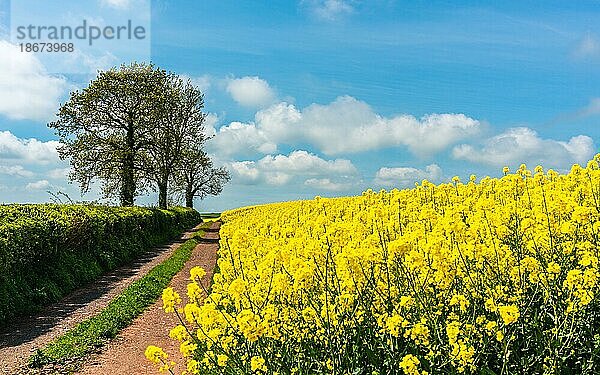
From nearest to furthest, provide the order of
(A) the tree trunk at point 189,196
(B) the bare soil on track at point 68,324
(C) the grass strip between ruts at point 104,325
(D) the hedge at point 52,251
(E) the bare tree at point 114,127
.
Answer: (B) the bare soil on track at point 68,324 < (C) the grass strip between ruts at point 104,325 < (D) the hedge at point 52,251 < (E) the bare tree at point 114,127 < (A) the tree trunk at point 189,196

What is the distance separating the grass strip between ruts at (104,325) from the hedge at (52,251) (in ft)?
4.97

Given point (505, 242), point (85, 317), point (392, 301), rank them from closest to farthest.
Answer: point (392, 301)
point (505, 242)
point (85, 317)

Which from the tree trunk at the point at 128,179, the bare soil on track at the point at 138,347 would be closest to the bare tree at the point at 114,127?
the tree trunk at the point at 128,179

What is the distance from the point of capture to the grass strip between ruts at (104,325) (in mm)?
9008

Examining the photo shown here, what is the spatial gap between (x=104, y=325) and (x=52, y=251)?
5139 mm

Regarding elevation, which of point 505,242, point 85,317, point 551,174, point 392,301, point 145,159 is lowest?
point 85,317

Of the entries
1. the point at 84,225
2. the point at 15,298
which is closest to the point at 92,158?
the point at 84,225

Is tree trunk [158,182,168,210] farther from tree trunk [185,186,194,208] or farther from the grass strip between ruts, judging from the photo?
the grass strip between ruts

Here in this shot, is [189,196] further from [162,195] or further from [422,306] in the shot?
[422,306]

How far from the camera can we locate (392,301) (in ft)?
19.0

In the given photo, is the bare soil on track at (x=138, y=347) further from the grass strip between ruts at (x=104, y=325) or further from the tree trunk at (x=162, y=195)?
the tree trunk at (x=162, y=195)

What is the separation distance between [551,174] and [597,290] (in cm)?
582

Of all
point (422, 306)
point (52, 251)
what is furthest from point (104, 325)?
point (422, 306)

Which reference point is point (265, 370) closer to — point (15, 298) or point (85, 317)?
point (85, 317)
